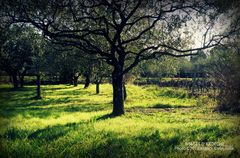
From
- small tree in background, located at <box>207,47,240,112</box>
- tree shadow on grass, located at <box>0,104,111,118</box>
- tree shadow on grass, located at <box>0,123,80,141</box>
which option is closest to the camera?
tree shadow on grass, located at <box>0,123,80,141</box>

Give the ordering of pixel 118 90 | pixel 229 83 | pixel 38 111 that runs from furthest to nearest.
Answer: pixel 38 111 < pixel 229 83 < pixel 118 90

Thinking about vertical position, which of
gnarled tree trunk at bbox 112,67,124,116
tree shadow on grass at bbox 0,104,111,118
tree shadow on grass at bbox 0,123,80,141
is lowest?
tree shadow on grass at bbox 0,104,111,118

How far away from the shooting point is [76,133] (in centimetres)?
1252

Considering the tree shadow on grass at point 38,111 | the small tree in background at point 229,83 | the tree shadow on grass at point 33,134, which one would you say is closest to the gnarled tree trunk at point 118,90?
the tree shadow on grass at point 38,111

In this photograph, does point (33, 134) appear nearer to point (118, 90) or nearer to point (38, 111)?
point (118, 90)

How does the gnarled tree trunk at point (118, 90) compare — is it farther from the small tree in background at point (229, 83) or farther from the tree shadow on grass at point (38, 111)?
the small tree in background at point (229, 83)

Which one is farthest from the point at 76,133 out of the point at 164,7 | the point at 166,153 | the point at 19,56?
the point at 19,56

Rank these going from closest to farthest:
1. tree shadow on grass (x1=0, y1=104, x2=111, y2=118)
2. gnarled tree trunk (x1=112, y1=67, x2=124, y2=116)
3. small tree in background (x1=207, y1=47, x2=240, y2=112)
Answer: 1. gnarled tree trunk (x1=112, y1=67, x2=124, y2=116)
2. tree shadow on grass (x1=0, y1=104, x2=111, y2=118)
3. small tree in background (x1=207, y1=47, x2=240, y2=112)

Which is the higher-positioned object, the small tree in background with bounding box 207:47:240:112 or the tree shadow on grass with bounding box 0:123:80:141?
the small tree in background with bounding box 207:47:240:112

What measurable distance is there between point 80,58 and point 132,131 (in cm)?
1351

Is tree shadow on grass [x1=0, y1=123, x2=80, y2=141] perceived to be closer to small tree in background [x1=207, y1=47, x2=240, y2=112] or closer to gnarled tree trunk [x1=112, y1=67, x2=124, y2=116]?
gnarled tree trunk [x1=112, y1=67, x2=124, y2=116]

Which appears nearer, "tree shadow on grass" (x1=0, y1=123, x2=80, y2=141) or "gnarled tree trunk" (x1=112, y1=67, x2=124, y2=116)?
"tree shadow on grass" (x1=0, y1=123, x2=80, y2=141)

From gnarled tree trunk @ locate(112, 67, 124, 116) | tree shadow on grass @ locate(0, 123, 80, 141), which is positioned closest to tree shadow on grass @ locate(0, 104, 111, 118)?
gnarled tree trunk @ locate(112, 67, 124, 116)

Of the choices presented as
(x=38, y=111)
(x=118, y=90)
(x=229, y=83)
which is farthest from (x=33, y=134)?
A: (x=229, y=83)
